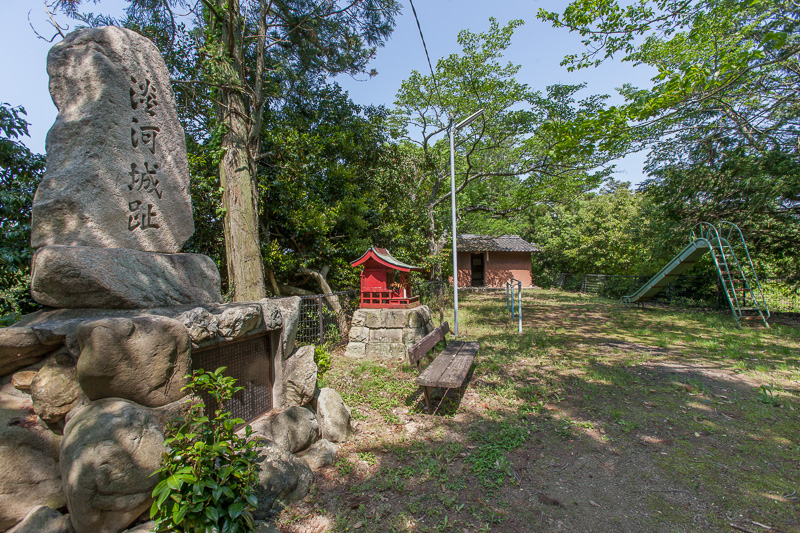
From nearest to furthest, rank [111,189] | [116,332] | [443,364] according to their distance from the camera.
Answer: [116,332], [111,189], [443,364]

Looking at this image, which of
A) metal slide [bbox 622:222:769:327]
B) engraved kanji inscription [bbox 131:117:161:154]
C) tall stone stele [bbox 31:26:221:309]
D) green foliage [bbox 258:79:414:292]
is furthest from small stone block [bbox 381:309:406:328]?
metal slide [bbox 622:222:769:327]

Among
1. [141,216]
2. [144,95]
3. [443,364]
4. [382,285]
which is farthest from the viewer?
[382,285]

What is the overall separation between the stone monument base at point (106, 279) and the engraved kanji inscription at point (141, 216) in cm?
25

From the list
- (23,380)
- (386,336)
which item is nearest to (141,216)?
(23,380)

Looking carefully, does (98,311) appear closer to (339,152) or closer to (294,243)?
(294,243)

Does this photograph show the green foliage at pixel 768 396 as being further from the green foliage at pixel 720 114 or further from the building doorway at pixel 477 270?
the building doorway at pixel 477 270

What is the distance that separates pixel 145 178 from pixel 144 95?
687 millimetres

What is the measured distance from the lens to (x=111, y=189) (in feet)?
8.59

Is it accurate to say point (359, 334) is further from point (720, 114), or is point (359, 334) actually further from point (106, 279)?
point (720, 114)

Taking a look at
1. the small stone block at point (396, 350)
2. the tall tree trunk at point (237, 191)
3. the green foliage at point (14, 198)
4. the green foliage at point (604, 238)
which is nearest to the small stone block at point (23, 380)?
the green foliage at point (14, 198)

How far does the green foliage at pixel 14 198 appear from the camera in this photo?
4.27 meters

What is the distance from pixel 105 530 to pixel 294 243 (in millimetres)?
7338

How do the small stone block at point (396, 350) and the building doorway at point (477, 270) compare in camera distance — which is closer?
the small stone block at point (396, 350)

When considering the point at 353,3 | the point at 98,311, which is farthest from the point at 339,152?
the point at 98,311
